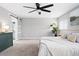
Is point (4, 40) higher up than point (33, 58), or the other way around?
point (33, 58)

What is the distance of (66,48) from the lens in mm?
2381

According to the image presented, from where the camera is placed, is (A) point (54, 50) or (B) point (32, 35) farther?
(B) point (32, 35)

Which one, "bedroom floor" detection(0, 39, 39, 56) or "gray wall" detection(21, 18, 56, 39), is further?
"gray wall" detection(21, 18, 56, 39)

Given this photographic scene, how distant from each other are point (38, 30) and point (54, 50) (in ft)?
20.5

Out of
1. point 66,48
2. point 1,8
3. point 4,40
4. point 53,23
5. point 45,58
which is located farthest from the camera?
point 53,23

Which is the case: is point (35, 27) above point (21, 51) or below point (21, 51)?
above

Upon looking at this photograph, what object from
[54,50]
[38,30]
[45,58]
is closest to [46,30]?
[38,30]

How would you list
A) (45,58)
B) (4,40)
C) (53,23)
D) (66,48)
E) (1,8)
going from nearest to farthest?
(45,58)
(66,48)
(4,40)
(1,8)
(53,23)

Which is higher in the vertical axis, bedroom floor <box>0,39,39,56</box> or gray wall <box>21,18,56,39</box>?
gray wall <box>21,18,56,39</box>

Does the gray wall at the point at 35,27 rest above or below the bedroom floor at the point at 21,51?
above

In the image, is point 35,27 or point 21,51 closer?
point 21,51

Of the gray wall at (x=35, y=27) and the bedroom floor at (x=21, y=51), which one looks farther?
the gray wall at (x=35, y=27)

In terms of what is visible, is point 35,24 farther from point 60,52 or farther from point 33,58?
point 33,58

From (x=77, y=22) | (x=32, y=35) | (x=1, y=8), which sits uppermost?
(x=1, y=8)
